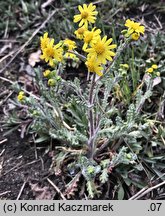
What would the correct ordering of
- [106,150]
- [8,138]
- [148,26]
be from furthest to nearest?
[148,26], [8,138], [106,150]

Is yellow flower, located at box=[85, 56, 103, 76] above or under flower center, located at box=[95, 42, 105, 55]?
under

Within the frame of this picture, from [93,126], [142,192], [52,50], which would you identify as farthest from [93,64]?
[142,192]

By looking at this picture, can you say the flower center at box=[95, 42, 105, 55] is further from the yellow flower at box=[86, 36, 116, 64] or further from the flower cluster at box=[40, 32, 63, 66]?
the flower cluster at box=[40, 32, 63, 66]

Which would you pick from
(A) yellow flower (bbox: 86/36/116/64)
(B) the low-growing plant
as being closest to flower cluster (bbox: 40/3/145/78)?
(A) yellow flower (bbox: 86/36/116/64)

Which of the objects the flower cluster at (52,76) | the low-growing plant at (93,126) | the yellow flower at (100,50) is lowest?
the low-growing plant at (93,126)

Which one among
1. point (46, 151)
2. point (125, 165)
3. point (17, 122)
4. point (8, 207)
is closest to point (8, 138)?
point (17, 122)

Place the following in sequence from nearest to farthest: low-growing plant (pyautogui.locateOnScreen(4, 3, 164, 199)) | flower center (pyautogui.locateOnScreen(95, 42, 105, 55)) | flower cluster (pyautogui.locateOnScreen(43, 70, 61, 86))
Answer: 1. flower center (pyautogui.locateOnScreen(95, 42, 105, 55))
2. flower cluster (pyautogui.locateOnScreen(43, 70, 61, 86))
3. low-growing plant (pyautogui.locateOnScreen(4, 3, 164, 199))

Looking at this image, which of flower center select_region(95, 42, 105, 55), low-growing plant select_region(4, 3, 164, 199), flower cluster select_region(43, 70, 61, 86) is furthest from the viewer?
low-growing plant select_region(4, 3, 164, 199)

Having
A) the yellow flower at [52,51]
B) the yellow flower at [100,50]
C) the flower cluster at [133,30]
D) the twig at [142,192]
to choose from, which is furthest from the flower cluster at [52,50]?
the twig at [142,192]

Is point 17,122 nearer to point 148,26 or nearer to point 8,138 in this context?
point 8,138

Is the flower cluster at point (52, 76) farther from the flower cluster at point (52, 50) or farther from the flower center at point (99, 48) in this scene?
the flower center at point (99, 48)

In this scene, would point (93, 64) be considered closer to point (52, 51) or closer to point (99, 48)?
point (99, 48)
